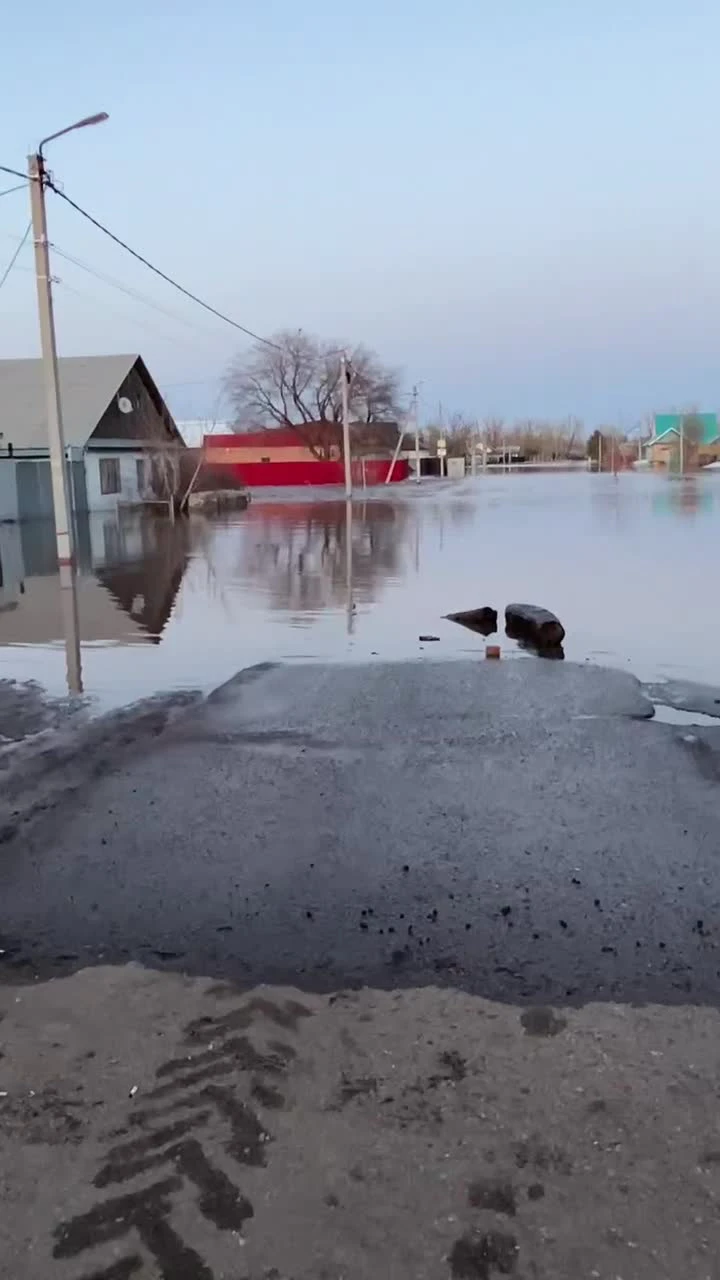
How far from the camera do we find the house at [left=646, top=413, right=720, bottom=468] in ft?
390

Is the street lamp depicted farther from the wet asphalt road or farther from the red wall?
the red wall

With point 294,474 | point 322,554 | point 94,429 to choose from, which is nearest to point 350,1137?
point 322,554

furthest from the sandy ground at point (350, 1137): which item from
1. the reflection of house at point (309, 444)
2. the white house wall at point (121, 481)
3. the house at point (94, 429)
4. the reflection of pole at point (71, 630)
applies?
the reflection of house at point (309, 444)

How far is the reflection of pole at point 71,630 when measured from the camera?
30.2 ft

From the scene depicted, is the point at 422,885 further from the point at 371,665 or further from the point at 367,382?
the point at 367,382

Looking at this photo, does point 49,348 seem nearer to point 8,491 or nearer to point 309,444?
point 8,491

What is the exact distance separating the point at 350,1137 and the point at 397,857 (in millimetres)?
2184

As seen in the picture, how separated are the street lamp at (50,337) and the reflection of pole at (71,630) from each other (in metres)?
0.26

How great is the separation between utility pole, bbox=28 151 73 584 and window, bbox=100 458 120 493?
956 inches

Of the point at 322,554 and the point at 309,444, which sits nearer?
the point at 322,554

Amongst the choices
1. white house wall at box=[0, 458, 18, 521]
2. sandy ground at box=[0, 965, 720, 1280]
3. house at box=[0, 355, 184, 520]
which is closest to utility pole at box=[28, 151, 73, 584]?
sandy ground at box=[0, 965, 720, 1280]

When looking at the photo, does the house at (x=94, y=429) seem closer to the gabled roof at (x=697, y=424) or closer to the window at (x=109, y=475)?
the window at (x=109, y=475)

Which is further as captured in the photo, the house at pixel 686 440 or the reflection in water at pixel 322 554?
the house at pixel 686 440

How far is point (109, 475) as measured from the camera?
4147 cm
